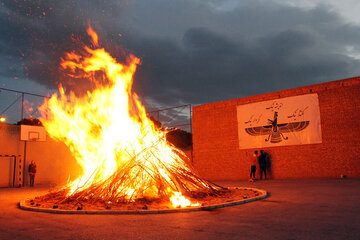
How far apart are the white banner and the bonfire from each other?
28.9ft

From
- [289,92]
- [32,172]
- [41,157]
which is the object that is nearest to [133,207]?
[289,92]

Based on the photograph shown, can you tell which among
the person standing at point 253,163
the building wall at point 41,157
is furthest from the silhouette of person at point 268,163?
the building wall at point 41,157

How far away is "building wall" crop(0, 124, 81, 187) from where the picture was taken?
21297 mm

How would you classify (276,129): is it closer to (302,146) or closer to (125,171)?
(302,146)

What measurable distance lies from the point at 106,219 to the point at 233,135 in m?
14.9

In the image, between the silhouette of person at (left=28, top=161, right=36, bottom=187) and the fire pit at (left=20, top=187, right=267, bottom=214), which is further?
the silhouette of person at (left=28, top=161, right=36, bottom=187)

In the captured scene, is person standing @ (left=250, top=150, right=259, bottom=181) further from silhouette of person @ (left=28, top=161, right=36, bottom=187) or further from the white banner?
silhouette of person @ (left=28, top=161, right=36, bottom=187)

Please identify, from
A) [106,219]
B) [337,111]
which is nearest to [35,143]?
[106,219]

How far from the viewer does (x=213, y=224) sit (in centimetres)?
609

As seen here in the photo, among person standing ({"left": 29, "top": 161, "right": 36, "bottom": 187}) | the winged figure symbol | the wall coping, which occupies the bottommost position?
person standing ({"left": 29, "top": 161, "right": 36, "bottom": 187})

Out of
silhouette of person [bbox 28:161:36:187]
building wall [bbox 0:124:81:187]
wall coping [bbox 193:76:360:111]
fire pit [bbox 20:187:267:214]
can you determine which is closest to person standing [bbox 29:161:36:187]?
silhouette of person [bbox 28:161:36:187]

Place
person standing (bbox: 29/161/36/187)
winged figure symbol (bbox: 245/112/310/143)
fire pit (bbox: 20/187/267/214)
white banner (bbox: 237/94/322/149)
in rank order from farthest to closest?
1. person standing (bbox: 29/161/36/187)
2. winged figure symbol (bbox: 245/112/310/143)
3. white banner (bbox: 237/94/322/149)
4. fire pit (bbox: 20/187/267/214)

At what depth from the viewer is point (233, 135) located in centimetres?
2111

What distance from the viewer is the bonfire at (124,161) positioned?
9.55 metres
